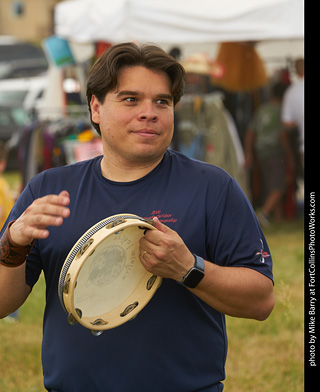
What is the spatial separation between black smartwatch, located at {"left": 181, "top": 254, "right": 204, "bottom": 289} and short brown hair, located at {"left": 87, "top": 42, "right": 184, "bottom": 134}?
0.61 m

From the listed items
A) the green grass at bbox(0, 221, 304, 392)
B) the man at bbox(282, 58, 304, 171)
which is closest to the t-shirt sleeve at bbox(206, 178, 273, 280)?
the green grass at bbox(0, 221, 304, 392)

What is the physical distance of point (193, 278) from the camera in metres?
2.05

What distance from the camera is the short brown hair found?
Answer: 2.27 meters

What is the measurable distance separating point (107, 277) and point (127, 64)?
0.68 metres

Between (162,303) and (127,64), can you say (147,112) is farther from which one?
(162,303)

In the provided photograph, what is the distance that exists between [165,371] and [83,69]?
7802 millimetres

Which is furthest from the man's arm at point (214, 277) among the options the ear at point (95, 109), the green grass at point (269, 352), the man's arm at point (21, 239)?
the green grass at point (269, 352)

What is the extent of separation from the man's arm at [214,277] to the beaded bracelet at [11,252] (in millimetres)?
362

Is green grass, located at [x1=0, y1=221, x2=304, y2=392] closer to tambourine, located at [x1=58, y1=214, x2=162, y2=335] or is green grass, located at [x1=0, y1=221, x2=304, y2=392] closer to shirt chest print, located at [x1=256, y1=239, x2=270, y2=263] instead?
shirt chest print, located at [x1=256, y1=239, x2=270, y2=263]

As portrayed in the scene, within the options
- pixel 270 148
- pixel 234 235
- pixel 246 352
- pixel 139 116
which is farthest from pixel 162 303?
pixel 270 148

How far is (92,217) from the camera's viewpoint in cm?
223

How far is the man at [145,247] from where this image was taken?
2.15 m
